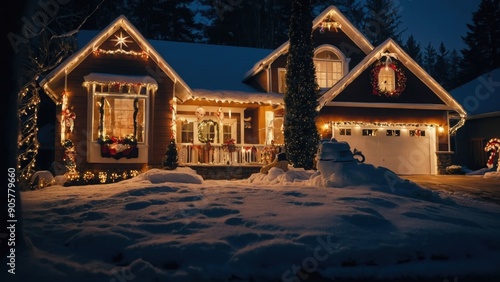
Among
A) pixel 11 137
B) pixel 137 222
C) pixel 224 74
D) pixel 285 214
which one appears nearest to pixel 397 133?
pixel 224 74

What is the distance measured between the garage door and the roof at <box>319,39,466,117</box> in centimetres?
142

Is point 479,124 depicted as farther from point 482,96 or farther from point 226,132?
point 226,132

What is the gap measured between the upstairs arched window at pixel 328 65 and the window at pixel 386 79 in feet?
7.17

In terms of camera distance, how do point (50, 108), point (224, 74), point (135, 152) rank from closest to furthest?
point (135, 152) < point (224, 74) < point (50, 108)

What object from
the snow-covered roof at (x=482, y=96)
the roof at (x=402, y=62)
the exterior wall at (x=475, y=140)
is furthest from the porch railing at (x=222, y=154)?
the exterior wall at (x=475, y=140)

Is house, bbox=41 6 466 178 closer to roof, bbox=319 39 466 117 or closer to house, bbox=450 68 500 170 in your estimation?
roof, bbox=319 39 466 117

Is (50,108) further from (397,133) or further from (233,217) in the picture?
(233,217)

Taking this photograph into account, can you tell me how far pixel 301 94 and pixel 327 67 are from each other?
218 inches

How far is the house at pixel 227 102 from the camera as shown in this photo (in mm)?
14289

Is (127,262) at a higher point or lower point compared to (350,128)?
lower

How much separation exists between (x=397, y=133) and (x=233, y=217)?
46.0 feet

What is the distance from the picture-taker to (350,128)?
58.8 feet

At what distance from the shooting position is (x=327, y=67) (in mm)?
19531

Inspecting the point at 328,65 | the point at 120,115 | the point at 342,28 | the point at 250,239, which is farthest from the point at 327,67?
the point at 250,239
